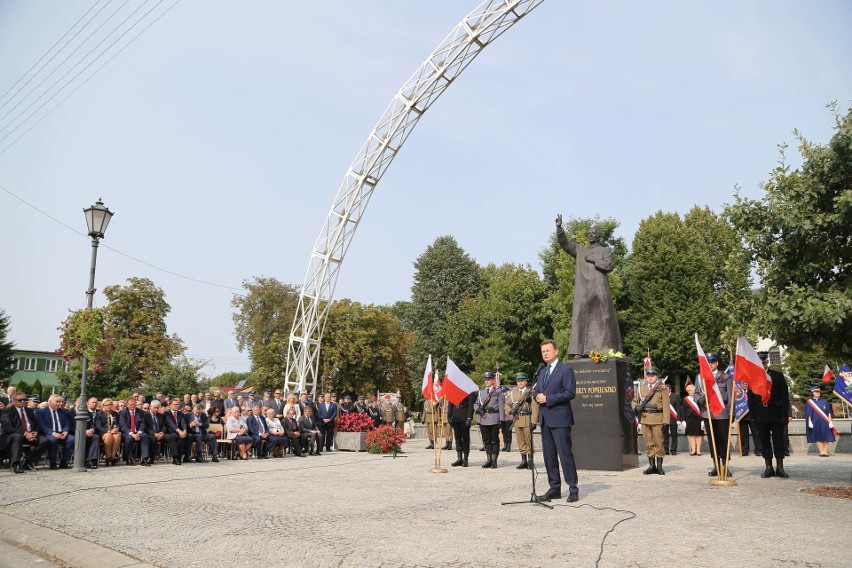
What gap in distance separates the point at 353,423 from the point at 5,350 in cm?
3744

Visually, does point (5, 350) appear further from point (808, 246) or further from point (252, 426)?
point (808, 246)

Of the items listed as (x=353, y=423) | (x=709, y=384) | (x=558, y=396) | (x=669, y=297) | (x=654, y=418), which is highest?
(x=669, y=297)

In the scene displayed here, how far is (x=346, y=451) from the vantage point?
2011 centimetres

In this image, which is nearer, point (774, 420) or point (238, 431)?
point (774, 420)

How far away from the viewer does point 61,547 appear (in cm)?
620

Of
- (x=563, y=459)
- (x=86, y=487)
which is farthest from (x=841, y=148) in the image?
(x=86, y=487)

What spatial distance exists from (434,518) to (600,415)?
20.0ft

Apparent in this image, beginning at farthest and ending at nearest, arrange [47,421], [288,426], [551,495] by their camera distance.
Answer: [288,426], [47,421], [551,495]

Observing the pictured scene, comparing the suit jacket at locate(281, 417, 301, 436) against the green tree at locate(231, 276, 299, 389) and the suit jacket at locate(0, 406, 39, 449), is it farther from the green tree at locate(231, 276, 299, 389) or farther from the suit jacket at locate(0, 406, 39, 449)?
the green tree at locate(231, 276, 299, 389)

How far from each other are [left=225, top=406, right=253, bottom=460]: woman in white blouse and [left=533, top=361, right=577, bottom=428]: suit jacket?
1083 cm

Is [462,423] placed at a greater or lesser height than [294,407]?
lesser

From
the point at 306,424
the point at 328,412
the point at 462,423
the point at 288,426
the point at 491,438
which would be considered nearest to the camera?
the point at 491,438

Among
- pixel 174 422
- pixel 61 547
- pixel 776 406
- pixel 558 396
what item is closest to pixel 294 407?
pixel 174 422

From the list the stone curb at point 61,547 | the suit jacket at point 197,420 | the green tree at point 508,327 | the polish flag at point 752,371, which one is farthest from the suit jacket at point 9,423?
the green tree at point 508,327
